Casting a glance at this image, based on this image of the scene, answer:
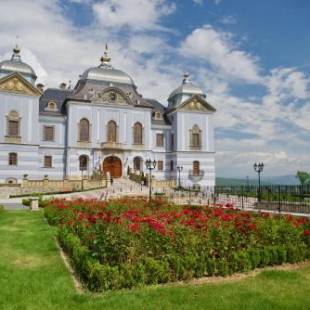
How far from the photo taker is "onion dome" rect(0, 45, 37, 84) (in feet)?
113

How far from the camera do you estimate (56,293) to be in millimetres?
5676

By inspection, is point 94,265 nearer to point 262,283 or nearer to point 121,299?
point 121,299

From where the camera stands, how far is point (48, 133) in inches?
1396

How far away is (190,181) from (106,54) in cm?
1938

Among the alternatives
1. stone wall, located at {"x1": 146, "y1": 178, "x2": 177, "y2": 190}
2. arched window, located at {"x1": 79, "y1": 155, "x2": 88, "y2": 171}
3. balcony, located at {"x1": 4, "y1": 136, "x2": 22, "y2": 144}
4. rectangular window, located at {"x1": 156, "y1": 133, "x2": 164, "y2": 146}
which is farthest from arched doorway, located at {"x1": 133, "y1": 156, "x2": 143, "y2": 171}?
balcony, located at {"x1": 4, "y1": 136, "x2": 22, "y2": 144}

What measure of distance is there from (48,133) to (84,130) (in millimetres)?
3759

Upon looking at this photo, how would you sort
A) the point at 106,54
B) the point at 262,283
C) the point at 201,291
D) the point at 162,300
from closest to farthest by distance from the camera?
the point at 162,300 → the point at 201,291 → the point at 262,283 → the point at 106,54

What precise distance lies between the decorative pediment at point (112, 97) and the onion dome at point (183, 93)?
692cm

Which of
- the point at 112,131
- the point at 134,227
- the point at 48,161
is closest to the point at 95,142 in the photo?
the point at 112,131

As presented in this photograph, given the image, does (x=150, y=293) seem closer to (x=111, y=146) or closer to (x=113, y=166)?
(x=111, y=146)

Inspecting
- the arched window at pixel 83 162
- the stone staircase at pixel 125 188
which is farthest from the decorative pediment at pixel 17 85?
the stone staircase at pixel 125 188

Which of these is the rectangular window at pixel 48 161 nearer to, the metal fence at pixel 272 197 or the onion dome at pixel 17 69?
the onion dome at pixel 17 69

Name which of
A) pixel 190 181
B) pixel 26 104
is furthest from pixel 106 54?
pixel 190 181

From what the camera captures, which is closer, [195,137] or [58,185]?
[58,185]
